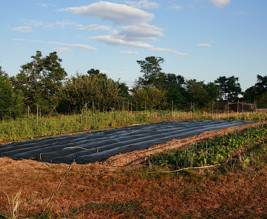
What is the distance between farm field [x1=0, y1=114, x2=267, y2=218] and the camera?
2883 millimetres

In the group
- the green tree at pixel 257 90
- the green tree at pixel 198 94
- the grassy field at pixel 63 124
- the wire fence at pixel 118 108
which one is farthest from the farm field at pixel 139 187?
the green tree at pixel 257 90

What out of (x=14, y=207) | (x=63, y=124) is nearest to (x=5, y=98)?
(x=63, y=124)

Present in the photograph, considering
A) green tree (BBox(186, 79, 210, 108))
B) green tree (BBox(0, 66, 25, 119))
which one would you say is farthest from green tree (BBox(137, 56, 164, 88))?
green tree (BBox(0, 66, 25, 119))

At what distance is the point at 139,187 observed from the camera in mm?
3650

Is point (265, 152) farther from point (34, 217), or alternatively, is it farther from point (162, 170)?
point (34, 217)

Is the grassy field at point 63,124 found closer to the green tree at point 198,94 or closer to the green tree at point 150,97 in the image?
the green tree at point 150,97

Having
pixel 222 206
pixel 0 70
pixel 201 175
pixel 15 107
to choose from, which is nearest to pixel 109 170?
pixel 201 175

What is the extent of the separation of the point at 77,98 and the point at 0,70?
6.60 m

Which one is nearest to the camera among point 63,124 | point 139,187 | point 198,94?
point 139,187

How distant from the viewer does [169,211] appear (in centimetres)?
288

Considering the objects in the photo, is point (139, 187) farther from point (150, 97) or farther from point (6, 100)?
point (150, 97)

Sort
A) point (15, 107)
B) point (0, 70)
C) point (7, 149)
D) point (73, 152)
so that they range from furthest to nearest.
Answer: point (0, 70)
point (15, 107)
point (7, 149)
point (73, 152)

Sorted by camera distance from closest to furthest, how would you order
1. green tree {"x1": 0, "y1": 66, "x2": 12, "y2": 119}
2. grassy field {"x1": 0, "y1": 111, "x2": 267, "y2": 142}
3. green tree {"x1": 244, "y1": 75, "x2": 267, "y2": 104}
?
grassy field {"x1": 0, "y1": 111, "x2": 267, "y2": 142}, green tree {"x1": 0, "y1": 66, "x2": 12, "y2": 119}, green tree {"x1": 244, "y1": 75, "x2": 267, "y2": 104}

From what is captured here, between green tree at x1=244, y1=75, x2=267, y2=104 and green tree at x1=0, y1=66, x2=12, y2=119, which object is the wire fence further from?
green tree at x1=244, y1=75, x2=267, y2=104
